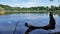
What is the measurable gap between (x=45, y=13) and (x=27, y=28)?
13.1 inches

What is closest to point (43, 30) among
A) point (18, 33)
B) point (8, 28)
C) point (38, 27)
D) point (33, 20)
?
point (38, 27)

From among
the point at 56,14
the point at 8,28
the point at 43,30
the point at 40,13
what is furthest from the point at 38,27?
the point at 8,28

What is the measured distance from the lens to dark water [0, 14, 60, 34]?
1.69 metres

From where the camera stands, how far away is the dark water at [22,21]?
5.53ft

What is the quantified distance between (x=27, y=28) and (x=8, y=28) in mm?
266

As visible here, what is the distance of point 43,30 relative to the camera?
1.71m

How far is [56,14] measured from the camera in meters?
1.72

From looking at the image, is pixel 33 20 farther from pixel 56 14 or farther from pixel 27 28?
pixel 56 14

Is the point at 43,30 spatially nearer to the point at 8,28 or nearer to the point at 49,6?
the point at 49,6

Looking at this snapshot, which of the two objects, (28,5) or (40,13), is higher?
(28,5)

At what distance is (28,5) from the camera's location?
70.1 inches

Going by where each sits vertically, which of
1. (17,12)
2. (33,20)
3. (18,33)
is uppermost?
(17,12)

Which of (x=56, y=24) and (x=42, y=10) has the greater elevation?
(x=42, y=10)

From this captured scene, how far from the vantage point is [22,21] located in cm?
172
